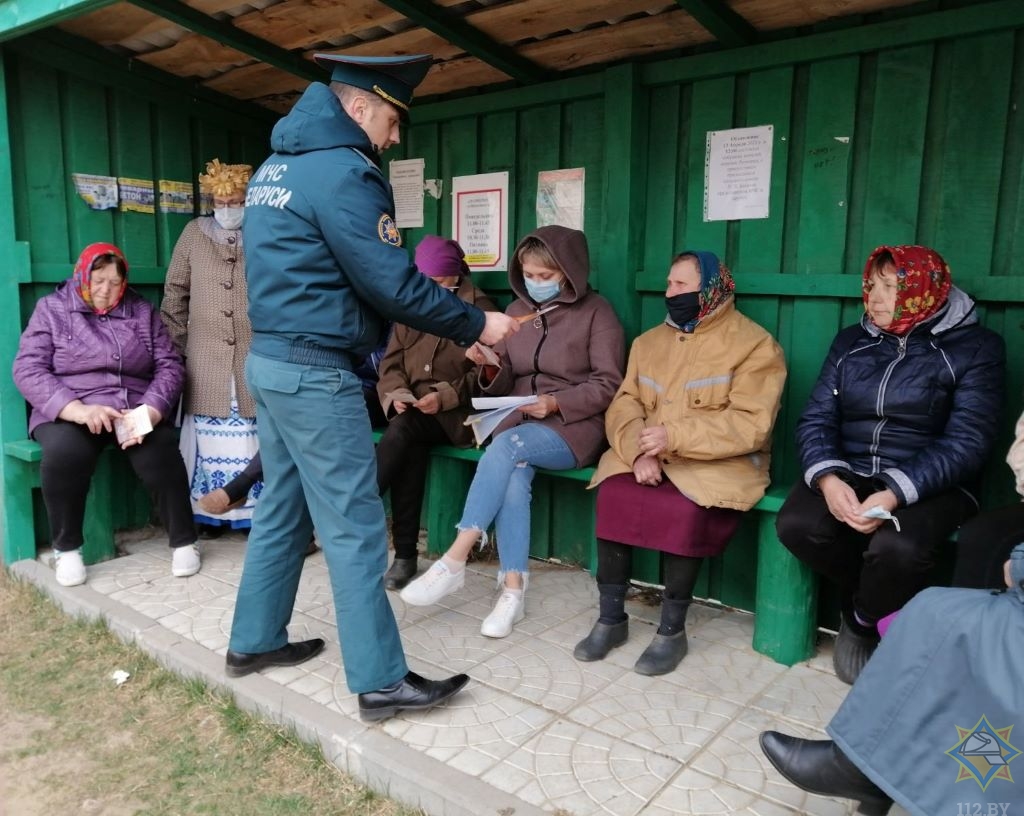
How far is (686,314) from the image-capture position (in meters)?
3.36

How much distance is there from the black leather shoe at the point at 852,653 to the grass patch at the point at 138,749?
166 cm

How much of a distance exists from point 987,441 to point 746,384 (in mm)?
835

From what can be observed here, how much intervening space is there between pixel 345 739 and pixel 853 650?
6.01 ft

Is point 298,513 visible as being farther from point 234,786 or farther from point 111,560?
point 111,560

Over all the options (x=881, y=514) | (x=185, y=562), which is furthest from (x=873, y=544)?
(x=185, y=562)

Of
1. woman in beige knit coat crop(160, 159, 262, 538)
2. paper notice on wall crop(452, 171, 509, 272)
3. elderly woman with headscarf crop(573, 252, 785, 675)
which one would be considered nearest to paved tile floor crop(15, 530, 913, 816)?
elderly woman with headscarf crop(573, 252, 785, 675)

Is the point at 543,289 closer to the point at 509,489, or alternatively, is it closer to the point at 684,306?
the point at 684,306

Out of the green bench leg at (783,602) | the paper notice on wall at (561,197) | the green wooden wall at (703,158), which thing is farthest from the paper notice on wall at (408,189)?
the green bench leg at (783,602)

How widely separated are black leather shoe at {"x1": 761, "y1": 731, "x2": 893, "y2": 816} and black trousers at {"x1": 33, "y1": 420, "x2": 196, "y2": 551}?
304 centimetres

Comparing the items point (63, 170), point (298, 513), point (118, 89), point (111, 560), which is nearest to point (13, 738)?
point (298, 513)

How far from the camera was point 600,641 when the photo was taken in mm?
3227

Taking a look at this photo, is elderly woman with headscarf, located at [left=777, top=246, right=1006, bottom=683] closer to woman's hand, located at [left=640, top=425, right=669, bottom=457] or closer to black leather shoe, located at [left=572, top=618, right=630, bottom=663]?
woman's hand, located at [left=640, top=425, right=669, bottom=457]

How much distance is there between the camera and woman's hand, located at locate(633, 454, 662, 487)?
320 centimetres

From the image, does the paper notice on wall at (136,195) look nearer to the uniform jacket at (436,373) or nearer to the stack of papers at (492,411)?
the uniform jacket at (436,373)
